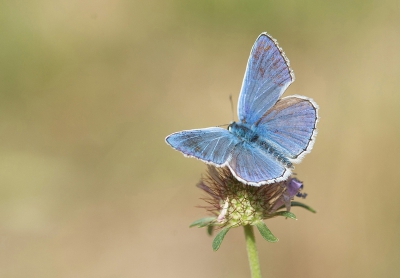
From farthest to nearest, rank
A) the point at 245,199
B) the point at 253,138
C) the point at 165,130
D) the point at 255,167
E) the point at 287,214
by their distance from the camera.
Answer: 1. the point at 165,130
2. the point at 245,199
3. the point at 253,138
4. the point at 287,214
5. the point at 255,167

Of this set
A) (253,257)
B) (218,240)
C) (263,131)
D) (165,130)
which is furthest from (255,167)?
(165,130)

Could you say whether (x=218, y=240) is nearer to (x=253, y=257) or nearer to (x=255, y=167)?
(x=253, y=257)

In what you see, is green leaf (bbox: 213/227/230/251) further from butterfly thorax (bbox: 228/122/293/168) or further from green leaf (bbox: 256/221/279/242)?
butterfly thorax (bbox: 228/122/293/168)

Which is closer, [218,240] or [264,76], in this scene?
[218,240]

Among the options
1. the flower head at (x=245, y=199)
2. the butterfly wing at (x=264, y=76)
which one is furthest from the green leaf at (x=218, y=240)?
the butterfly wing at (x=264, y=76)

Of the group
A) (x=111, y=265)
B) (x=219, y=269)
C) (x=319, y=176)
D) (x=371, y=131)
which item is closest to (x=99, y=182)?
(x=111, y=265)

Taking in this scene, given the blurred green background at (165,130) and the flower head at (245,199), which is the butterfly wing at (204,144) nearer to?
the flower head at (245,199)
